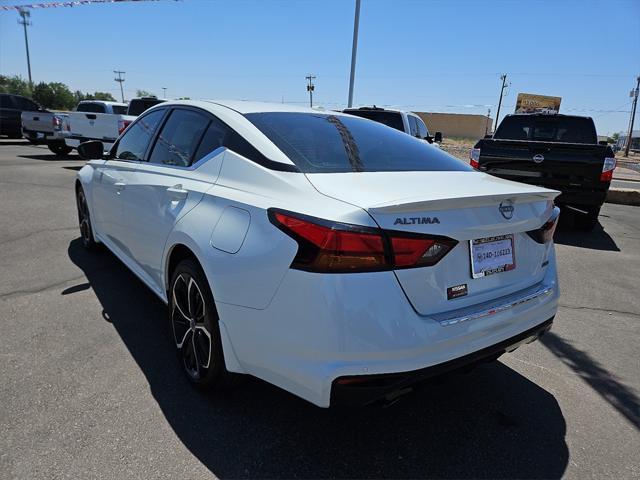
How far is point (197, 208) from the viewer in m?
2.54

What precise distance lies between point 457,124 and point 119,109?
89.3m

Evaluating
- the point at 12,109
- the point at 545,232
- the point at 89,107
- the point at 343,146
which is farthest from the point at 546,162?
the point at 12,109

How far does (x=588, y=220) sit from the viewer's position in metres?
7.69

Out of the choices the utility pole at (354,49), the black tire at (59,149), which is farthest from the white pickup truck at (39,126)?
the utility pole at (354,49)

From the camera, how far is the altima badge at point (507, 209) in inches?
86.7

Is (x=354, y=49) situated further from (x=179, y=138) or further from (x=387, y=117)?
(x=179, y=138)

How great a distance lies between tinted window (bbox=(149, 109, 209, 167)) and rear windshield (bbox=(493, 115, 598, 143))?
7642 millimetres

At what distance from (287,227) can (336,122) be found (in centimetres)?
143

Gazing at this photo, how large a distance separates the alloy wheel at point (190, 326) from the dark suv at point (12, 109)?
19071mm

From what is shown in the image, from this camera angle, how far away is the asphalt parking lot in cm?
215

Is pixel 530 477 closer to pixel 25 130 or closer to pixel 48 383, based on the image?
pixel 48 383

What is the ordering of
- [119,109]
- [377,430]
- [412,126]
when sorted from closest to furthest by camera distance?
[377,430] < [412,126] < [119,109]

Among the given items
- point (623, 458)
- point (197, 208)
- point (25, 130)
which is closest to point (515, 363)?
point (623, 458)

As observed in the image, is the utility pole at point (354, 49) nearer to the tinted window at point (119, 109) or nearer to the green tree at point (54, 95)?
the tinted window at point (119, 109)
